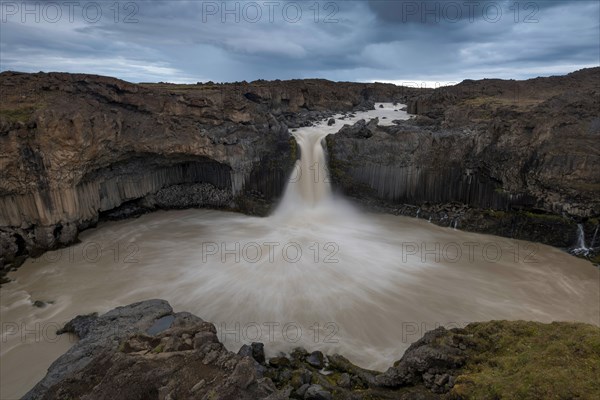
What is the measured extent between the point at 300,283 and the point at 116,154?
1265 cm

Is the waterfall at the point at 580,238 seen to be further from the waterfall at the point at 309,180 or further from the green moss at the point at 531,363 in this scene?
the waterfall at the point at 309,180

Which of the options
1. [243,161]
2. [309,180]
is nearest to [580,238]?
[309,180]

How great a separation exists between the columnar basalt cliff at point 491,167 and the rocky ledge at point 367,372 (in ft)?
45.4

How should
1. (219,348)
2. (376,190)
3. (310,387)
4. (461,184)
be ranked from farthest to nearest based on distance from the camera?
(376,190)
(461,184)
(310,387)
(219,348)

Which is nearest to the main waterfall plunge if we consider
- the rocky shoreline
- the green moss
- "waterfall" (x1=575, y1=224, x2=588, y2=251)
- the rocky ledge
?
"waterfall" (x1=575, y1=224, x2=588, y2=251)

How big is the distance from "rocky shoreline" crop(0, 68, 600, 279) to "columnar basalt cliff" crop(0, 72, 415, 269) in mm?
63

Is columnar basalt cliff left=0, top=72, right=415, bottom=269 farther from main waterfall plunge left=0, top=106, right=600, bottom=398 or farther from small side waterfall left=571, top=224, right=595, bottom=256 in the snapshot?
small side waterfall left=571, top=224, right=595, bottom=256

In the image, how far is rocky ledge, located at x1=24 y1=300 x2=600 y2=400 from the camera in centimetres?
565

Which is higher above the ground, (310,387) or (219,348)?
(219,348)

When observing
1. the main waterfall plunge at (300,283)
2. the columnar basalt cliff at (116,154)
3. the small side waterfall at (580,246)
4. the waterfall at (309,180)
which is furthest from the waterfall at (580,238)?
the columnar basalt cliff at (116,154)

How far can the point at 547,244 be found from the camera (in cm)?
1850

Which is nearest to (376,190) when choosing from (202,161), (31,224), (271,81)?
(202,161)

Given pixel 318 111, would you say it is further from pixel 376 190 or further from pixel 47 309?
pixel 47 309

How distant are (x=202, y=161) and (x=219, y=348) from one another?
56.0 feet
